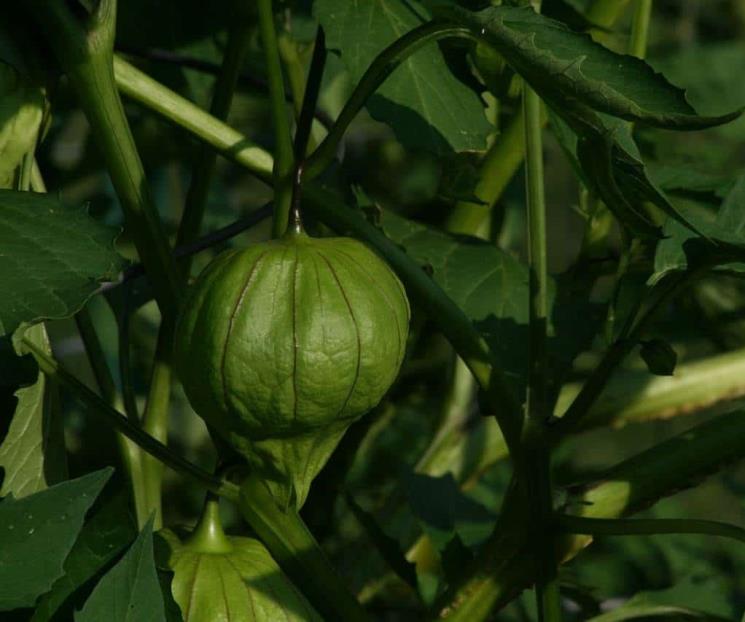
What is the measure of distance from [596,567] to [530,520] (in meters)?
0.85

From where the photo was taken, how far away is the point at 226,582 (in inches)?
23.9

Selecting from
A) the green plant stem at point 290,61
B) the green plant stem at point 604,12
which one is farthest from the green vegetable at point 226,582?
the green plant stem at point 604,12

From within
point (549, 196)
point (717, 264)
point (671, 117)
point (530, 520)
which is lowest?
point (549, 196)

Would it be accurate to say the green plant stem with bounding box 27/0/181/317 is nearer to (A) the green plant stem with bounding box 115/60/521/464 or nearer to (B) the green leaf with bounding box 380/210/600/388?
(A) the green plant stem with bounding box 115/60/521/464

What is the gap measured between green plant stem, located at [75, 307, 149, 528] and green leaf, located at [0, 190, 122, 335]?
9 cm

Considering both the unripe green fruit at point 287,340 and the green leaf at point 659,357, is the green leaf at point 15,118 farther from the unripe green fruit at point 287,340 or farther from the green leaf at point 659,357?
the green leaf at point 659,357

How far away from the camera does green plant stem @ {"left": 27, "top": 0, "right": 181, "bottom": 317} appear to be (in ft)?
1.98

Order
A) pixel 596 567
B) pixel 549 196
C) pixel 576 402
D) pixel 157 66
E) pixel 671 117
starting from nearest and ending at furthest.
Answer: pixel 671 117 → pixel 576 402 → pixel 157 66 → pixel 596 567 → pixel 549 196

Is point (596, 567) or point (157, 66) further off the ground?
point (157, 66)

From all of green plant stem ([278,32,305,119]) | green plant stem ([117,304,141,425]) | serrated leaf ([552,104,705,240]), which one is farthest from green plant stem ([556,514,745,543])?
→ green plant stem ([278,32,305,119])

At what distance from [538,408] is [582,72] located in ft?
0.62

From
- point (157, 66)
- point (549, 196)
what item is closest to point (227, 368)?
point (157, 66)

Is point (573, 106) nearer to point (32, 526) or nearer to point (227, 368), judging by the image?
point (227, 368)

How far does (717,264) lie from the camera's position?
2.09ft
